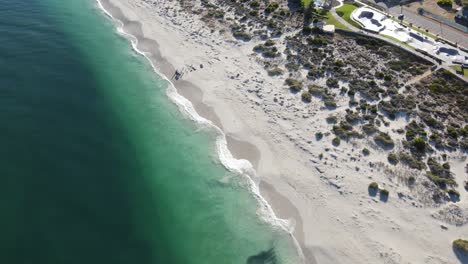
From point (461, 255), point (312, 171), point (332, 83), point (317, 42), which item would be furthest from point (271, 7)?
point (461, 255)

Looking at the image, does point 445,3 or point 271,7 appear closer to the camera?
point 445,3

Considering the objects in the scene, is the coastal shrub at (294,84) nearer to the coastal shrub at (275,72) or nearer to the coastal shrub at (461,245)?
the coastal shrub at (275,72)

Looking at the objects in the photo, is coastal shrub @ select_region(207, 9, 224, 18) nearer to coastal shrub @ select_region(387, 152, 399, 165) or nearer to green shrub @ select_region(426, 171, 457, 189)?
coastal shrub @ select_region(387, 152, 399, 165)

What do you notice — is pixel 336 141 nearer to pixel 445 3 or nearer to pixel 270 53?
pixel 270 53

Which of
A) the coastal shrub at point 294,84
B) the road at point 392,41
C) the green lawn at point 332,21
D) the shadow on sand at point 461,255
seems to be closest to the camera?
the shadow on sand at point 461,255

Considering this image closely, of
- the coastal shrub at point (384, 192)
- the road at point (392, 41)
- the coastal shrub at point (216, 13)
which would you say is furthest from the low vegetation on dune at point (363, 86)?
the coastal shrub at point (384, 192)
